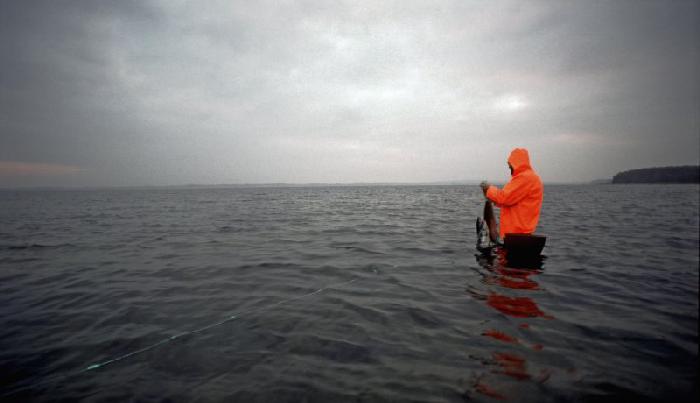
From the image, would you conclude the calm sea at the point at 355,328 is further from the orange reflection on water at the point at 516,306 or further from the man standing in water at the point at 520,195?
the man standing in water at the point at 520,195

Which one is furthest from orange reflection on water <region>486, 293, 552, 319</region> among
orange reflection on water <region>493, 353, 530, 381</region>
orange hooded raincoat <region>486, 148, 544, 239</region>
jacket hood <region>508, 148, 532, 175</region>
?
jacket hood <region>508, 148, 532, 175</region>

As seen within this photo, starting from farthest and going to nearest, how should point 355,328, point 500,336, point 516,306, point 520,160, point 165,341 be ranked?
1. point 520,160
2. point 516,306
3. point 355,328
4. point 165,341
5. point 500,336

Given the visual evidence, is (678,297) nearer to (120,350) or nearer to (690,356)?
(690,356)

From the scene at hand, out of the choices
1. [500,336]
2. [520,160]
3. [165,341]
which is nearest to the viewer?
[500,336]

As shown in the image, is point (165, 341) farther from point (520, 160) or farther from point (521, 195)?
point (520, 160)

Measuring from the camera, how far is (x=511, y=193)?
7.29 m

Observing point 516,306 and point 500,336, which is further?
point 516,306

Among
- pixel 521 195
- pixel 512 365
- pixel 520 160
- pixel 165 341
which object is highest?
pixel 520 160

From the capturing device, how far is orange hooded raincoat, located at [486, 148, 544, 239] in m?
7.25

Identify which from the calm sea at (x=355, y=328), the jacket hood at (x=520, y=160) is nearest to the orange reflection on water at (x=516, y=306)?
the calm sea at (x=355, y=328)

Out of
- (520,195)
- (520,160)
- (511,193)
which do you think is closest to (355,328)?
A: (511,193)

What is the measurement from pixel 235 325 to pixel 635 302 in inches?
267

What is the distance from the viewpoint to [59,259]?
10031mm

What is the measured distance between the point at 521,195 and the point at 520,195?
2 cm
